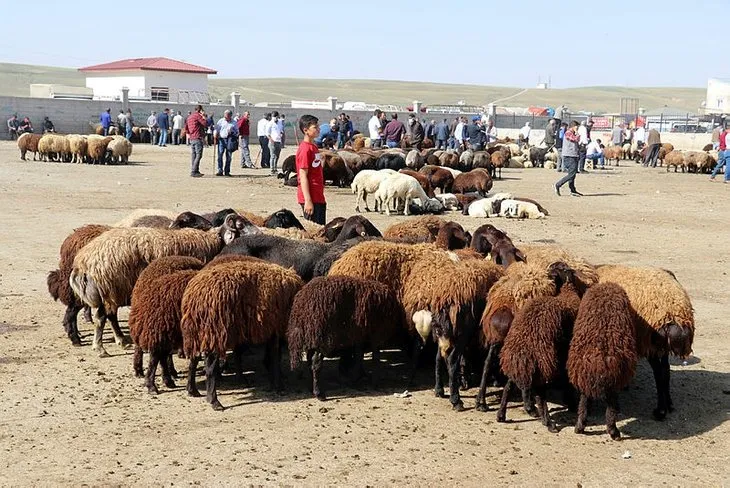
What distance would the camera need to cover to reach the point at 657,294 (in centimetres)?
692

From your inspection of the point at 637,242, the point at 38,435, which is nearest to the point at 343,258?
the point at 38,435

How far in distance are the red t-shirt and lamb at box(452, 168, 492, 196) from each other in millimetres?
10581

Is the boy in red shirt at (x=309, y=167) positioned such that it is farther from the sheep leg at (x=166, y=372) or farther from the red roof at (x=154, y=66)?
the red roof at (x=154, y=66)

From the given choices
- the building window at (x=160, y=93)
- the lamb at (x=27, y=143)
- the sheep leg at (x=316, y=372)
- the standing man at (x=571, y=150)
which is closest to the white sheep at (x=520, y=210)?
the standing man at (x=571, y=150)

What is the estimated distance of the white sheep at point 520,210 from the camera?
18.0 metres

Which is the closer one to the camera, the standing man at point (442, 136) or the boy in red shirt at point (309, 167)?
the boy in red shirt at point (309, 167)

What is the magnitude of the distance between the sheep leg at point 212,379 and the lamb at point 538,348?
214 centimetres

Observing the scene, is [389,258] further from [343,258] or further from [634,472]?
[634,472]

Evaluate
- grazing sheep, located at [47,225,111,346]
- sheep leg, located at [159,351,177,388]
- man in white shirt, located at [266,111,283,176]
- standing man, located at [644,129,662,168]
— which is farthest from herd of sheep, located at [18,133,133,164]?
sheep leg, located at [159,351,177,388]

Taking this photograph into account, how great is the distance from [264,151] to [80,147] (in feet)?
19.6

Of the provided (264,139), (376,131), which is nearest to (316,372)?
(264,139)

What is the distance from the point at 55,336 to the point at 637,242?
9902mm

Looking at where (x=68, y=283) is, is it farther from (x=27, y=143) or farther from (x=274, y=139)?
(x=27, y=143)

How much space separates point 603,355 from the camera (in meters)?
6.21
